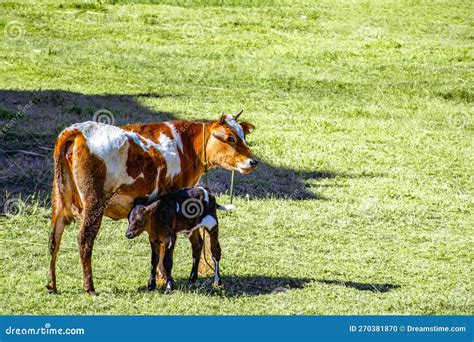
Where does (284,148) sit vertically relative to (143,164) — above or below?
below

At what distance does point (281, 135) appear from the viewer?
2120 cm

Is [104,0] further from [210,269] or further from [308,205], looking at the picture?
[210,269]

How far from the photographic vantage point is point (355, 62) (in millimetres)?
31500

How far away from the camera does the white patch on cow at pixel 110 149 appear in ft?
33.4

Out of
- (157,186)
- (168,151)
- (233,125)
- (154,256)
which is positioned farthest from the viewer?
(233,125)

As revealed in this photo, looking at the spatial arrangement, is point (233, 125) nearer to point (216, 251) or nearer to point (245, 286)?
point (216, 251)

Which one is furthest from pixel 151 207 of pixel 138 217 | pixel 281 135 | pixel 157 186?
pixel 281 135

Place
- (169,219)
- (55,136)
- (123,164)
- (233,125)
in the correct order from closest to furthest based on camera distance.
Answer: (123,164)
(169,219)
(233,125)
(55,136)

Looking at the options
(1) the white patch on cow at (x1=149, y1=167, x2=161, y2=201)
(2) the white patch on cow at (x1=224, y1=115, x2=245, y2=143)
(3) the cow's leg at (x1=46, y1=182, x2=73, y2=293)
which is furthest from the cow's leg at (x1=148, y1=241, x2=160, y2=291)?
(2) the white patch on cow at (x1=224, y1=115, x2=245, y2=143)

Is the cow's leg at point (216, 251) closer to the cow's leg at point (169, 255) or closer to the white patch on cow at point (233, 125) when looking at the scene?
the cow's leg at point (169, 255)

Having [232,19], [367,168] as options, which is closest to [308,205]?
[367,168]

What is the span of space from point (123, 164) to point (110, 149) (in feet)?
0.71

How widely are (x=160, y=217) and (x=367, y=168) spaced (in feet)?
29.0

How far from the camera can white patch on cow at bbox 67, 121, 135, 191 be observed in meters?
10.2
